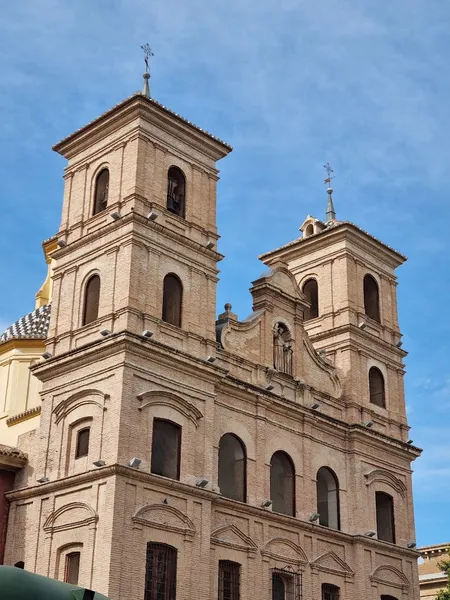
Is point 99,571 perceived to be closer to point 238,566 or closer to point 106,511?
point 106,511

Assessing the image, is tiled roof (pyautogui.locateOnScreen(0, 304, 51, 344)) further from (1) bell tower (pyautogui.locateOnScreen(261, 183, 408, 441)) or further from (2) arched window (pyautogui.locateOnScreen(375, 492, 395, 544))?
(2) arched window (pyautogui.locateOnScreen(375, 492, 395, 544))

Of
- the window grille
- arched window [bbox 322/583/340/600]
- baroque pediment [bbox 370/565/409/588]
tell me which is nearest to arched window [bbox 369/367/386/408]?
baroque pediment [bbox 370/565/409/588]

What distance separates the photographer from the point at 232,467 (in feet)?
103

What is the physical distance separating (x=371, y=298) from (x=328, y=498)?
9812mm

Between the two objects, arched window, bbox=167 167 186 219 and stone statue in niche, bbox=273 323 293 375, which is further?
stone statue in niche, bbox=273 323 293 375

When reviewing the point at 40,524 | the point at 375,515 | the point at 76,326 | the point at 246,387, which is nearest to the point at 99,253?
the point at 76,326

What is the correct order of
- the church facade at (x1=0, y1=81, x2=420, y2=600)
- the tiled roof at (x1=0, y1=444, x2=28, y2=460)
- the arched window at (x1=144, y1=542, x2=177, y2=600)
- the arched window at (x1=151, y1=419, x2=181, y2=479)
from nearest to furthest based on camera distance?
the arched window at (x1=144, y1=542, x2=177, y2=600) → the church facade at (x1=0, y1=81, x2=420, y2=600) → the arched window at (x1=151, y1=419, x2=181, y2=479) → the tiled roof at (x1=0, y1=444, x2=28, y2=460)

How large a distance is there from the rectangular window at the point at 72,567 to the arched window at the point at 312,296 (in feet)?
54.1

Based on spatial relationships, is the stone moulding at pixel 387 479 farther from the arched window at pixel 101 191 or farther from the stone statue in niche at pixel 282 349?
the arched window at pixel 101 191

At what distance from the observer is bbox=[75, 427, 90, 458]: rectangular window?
93.8ft

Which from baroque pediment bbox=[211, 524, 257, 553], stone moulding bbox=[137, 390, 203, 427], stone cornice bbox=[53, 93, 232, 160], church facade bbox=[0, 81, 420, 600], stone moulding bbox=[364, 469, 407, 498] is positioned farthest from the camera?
stone moulding bbox=[364, 469, 407, 498]

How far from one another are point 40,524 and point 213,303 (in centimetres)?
919

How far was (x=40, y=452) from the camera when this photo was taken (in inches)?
1158

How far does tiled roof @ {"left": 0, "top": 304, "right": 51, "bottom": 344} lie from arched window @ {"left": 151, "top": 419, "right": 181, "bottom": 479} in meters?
10.3
